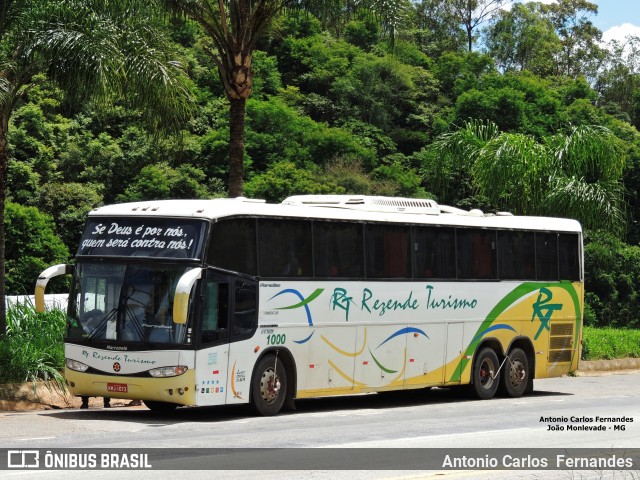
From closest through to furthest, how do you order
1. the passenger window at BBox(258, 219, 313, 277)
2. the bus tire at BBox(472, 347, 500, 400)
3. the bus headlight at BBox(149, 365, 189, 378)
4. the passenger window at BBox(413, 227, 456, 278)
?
the bus headlight at BBox(149, 365, 189, 378) < the passenger window at BBox(258, 219, 313, 277) < the passenger window at BBox(413, 227, 456, 278) < the bus tire at BBox(472, 347, 500, 400)

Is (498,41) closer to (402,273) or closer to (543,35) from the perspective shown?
(543,35)

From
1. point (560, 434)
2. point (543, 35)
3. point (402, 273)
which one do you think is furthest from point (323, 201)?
point (543, 35)

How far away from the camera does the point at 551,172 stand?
32.2 m

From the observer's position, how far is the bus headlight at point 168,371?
1489 cm

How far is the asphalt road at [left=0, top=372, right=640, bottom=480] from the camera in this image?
35.1 ft

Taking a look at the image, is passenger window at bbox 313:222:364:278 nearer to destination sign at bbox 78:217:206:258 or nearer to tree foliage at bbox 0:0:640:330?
destination sign at bbox 78:217:206:258

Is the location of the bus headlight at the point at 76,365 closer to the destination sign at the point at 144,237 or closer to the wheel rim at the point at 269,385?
the destination sign at the point at 144,237

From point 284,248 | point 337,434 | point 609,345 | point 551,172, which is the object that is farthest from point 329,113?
point 337,434

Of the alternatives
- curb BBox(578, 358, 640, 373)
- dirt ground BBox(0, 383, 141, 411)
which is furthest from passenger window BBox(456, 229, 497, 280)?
curb BBox(578, 358, 640, 373)

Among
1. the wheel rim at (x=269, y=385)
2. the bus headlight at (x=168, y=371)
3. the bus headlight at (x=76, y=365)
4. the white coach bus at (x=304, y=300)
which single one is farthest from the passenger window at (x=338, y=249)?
the bus headlight at (x=76, y=365)

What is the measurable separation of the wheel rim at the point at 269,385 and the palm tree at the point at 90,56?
5.51 metres

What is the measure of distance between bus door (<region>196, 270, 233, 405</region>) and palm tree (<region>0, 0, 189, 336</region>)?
464cm

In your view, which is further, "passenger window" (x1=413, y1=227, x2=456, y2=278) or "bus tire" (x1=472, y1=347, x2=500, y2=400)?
"bus tire" (x1=472, y1=347, x2=500, y2=400)

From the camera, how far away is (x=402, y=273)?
742 inches
